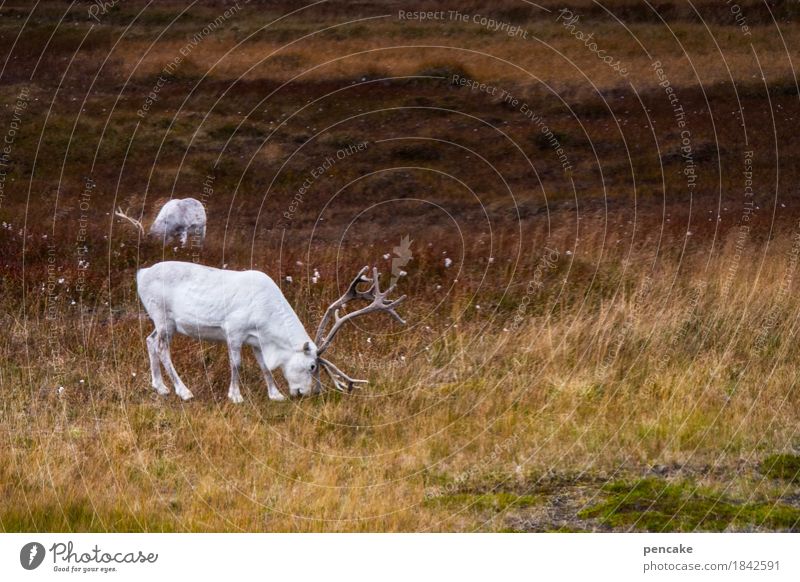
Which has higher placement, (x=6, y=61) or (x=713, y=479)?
(x=6, y=61)

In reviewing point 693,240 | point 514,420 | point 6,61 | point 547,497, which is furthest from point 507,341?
point 6,61

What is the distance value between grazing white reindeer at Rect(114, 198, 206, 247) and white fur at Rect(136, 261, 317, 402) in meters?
7.16

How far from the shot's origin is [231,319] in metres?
13.7

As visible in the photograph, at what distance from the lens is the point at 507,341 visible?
15.3 metres

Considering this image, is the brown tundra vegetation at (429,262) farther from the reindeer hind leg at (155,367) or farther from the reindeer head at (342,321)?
the reindeer head at (342,321)

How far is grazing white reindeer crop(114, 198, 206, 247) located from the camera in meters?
21.2

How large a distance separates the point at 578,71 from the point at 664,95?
272cm

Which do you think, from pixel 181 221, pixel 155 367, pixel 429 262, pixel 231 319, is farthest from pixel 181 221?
pixel 231 319

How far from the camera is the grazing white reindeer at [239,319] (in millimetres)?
13664

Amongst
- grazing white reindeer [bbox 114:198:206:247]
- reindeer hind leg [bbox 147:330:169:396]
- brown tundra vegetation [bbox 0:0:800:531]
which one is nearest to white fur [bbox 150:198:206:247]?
grazing white reindeer [bbox 114:198:206:247]

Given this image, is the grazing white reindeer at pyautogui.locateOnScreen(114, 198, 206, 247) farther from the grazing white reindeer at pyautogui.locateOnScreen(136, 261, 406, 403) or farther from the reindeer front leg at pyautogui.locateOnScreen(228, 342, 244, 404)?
the reindeer front leg at pyautogui.locateOnScreen(228, 342, 244, 404)

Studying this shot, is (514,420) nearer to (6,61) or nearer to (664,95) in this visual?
(664,95)

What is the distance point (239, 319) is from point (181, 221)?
816cm

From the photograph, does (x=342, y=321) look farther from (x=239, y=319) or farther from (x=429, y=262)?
(x=429, y=262)
